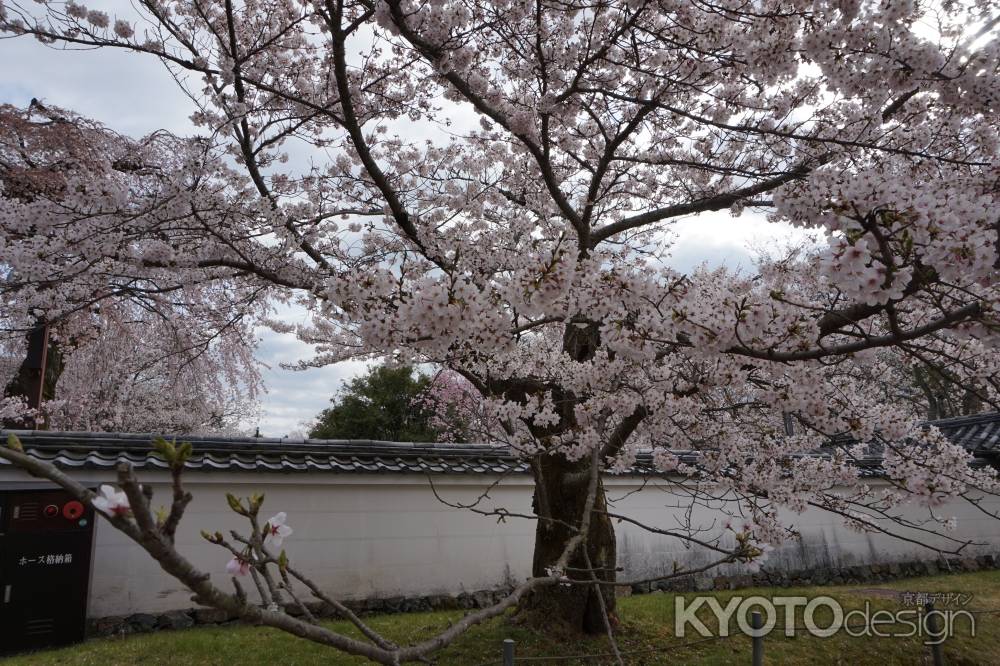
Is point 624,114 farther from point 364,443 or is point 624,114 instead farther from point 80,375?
point 80,375

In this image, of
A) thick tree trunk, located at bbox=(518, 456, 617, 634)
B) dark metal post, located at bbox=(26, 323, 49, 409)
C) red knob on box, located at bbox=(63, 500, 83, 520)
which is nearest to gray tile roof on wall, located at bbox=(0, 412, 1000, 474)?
red knob on box, located at bbox=(63, 500, 83, 520)

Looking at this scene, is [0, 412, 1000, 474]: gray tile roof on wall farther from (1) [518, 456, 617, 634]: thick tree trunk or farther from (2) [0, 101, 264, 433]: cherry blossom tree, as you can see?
(2) [0, 101, 264, 433]: cherry blossom tree

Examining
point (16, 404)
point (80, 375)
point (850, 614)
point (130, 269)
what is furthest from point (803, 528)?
point (80, 375)

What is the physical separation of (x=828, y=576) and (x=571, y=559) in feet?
21.7

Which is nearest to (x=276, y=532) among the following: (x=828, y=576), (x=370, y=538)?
(x=370, y=538)

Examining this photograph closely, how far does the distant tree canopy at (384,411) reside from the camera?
16359 mm

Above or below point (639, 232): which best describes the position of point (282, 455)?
below

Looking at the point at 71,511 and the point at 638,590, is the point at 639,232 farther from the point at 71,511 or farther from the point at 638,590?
the point at 71,511

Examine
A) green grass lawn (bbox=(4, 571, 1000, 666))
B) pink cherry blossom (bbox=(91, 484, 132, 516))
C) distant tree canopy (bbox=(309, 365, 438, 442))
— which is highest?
distant tree canopy (bbox=(309, 365, 438, 442))

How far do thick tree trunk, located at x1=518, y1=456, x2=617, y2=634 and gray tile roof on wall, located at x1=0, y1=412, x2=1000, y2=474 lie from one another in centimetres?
54

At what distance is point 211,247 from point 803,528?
971 centimetres

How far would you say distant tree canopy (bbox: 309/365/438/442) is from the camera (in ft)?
53.7

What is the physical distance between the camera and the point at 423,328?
2.88m

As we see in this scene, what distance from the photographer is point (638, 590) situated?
8070 mm
